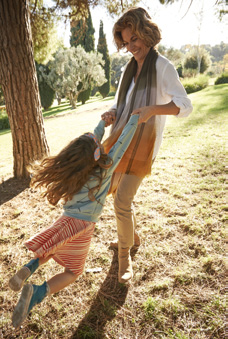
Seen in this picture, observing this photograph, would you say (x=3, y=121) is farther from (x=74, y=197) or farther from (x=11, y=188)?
(x=74, y=197)

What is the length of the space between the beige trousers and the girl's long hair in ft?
1.00

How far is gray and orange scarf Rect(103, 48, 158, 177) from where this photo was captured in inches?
67.2

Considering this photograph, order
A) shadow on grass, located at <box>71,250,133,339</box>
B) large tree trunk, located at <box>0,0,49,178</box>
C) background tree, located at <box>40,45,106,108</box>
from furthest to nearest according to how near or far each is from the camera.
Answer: background tree, located at <box>40,45,106,108</box> → large tree trunk, located at <box>0,0,49,178</box> → shadow on grass, located at <box>71,250,133,339</box>

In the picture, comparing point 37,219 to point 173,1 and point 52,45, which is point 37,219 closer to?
point 173,1

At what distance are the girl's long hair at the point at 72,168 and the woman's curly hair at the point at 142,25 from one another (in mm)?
888

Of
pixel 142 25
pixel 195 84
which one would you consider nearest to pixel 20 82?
pixel 142 25

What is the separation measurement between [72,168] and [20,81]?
264 centimetres

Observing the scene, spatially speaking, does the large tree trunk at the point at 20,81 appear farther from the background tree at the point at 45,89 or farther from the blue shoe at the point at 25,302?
the background tree at the point at 45,89

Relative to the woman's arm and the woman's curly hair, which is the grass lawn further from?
the woman's curly hair

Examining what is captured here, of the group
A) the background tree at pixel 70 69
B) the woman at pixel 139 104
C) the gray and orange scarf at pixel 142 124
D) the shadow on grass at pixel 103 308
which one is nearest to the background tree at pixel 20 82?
the woman at pixel 139 104

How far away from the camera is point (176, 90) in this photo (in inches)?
63.3

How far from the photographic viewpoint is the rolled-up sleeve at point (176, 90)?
61.7 inches

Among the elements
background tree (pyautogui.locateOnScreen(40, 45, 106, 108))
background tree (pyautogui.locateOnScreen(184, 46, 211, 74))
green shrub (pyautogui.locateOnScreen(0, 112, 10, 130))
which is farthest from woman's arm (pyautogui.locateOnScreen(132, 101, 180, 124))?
background tree (pyautogui.locateOnScreen(184, 46, 211, 74))

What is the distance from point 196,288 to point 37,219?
2.03 metres
